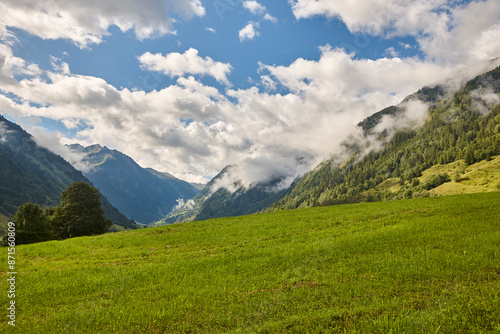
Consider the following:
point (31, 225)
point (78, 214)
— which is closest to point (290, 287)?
point (31, 225)

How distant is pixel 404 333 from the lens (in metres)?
7.52

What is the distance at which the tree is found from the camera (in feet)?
176

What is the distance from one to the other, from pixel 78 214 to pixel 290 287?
67.0 meters

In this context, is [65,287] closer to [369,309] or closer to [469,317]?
[369,309]

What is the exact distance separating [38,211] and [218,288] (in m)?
63.0

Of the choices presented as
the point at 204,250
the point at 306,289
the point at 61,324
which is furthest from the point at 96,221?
the point at 306,289

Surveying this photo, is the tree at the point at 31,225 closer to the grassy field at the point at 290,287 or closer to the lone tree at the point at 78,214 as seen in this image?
the lone tree at the point at 78,214

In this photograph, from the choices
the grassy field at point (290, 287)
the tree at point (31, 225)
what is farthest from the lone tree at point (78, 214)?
the grassy field at point (290, 287)

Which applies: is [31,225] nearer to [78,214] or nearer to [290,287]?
[78,214]

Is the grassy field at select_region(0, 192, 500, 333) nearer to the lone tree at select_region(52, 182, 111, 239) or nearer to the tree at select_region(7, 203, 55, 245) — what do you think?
the tree at select_region(7, 203, 55, 245)

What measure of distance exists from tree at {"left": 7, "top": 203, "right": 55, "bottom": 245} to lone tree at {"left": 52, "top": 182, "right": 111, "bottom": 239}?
4189mm

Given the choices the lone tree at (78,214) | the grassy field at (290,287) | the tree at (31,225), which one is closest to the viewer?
the grassy field at (290,287)

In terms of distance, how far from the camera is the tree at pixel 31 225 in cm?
5359

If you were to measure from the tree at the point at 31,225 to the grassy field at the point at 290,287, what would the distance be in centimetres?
3950
